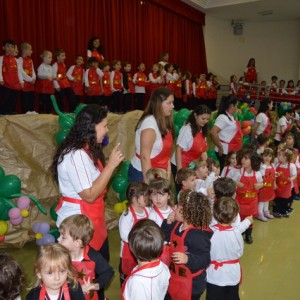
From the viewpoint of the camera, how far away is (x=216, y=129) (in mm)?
4566

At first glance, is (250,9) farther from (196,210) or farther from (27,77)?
(196,210)

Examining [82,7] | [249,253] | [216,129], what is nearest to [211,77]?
[82,7]

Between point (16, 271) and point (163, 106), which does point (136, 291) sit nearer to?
point (16, 271)

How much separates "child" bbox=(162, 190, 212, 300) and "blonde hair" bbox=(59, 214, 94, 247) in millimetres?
486

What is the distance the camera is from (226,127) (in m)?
4.61

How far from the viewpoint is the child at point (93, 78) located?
697 centimetres

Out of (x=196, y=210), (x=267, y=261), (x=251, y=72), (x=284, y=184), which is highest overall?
(x=251, y=72)

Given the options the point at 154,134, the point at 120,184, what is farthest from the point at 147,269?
the point at 120,184

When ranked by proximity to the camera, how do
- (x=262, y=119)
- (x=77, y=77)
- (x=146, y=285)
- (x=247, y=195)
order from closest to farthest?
(x=146, y=285), (x=247, y=195), (x=262, y=119), (x=77, y=77)

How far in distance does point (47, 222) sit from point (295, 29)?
1360cm

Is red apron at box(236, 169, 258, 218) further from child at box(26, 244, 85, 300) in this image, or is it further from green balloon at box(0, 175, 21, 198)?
child at box(26, 244, 85, 300)

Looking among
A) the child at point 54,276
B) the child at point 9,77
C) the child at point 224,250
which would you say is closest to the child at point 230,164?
the child at point 224,250

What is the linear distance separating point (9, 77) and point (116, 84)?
8.27 feet

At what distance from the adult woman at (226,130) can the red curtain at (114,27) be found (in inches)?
175
